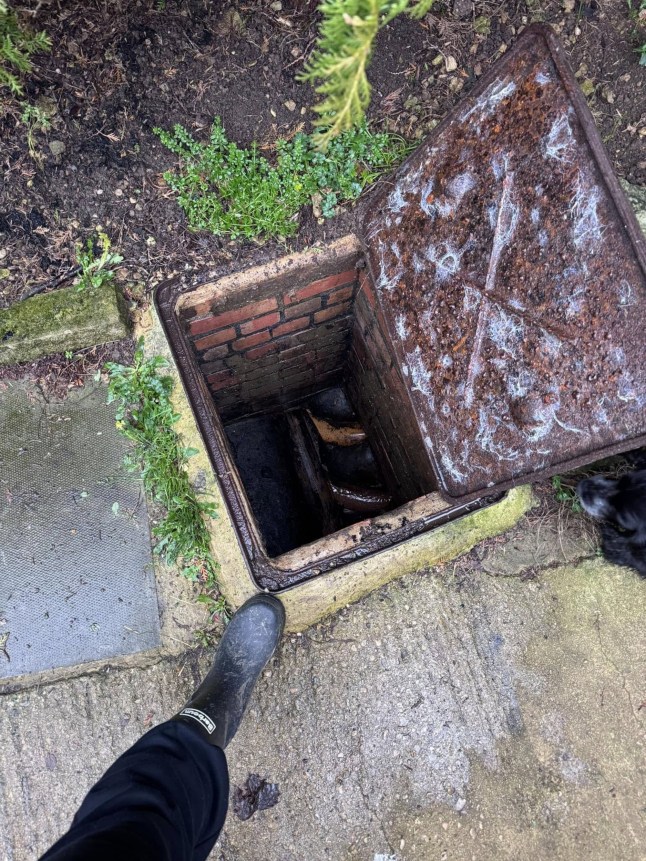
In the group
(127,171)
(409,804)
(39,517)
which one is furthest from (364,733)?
(127,171)

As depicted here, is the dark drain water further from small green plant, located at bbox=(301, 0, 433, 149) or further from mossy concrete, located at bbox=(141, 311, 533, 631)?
small green plant, located at bbox=(301, 0, 433, 149)

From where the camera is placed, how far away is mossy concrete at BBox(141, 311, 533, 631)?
6.48 ft

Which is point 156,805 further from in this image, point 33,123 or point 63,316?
point 33,123

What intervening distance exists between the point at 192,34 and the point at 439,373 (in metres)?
1.42

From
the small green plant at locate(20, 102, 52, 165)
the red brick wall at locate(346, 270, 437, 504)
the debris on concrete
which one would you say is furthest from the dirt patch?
the debris on concrete

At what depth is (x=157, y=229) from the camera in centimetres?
194

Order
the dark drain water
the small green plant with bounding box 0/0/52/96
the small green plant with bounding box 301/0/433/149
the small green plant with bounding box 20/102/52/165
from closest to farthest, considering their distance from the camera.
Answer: the small green plant with bounding box 301/0/433/149, the small green plant with bounding box 0/0/52/96, the small green plant with bounding box 20/102/52/165, the dark drain water

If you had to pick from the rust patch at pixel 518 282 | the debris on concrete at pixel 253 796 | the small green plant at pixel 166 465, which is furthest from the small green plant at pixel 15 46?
the debris on concrete at pixel 253 796

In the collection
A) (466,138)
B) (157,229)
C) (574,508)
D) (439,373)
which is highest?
(157,229)

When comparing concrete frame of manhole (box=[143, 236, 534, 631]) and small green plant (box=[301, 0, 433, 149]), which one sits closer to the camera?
small green plant (box=[301, 0, 433, 149])

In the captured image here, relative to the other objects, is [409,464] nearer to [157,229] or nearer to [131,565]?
[131,565]

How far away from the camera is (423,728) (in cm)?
198

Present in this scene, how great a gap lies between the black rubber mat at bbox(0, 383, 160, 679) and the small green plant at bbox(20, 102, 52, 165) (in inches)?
32.5

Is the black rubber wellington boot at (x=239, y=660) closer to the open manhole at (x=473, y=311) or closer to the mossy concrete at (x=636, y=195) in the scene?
the open manhole at (x=473, y=311)
